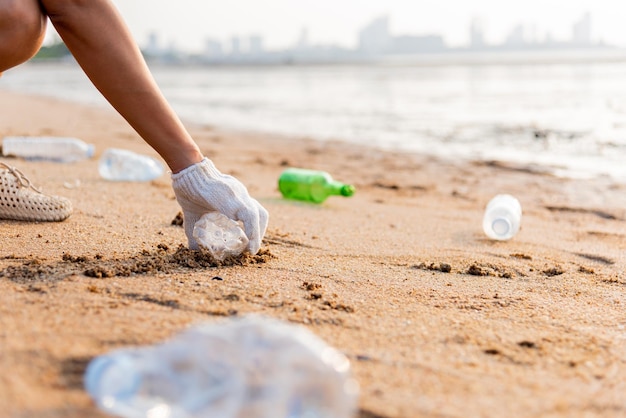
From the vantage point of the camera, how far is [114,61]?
6.38ft

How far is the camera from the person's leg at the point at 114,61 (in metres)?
1.92

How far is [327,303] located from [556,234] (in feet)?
5.88

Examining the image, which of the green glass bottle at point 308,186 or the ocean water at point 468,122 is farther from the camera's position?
the ocean water at point 468,122

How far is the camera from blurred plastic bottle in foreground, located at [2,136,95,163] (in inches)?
175

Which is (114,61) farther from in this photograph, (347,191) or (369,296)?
(347,191)

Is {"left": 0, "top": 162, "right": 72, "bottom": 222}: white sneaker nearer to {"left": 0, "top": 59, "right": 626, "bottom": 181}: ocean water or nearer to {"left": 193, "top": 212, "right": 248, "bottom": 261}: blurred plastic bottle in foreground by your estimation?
{"left": 193, "top": 212, "right": 248, "bottom": 261}: blurred plastic bottle in foreground

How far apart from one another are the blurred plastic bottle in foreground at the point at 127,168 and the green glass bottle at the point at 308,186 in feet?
2.66

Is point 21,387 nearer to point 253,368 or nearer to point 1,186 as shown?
point 253,368

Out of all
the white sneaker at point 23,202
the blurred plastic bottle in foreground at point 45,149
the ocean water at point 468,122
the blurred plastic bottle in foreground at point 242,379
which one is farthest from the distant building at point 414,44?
the blurred plastic bottle in foreground at point 242,379

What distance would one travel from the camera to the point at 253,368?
112 cm

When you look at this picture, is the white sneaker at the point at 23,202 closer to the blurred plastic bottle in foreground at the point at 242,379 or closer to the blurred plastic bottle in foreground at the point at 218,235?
the blurred plastic bottle in foreground at the point at 218,235

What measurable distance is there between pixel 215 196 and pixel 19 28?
73cm

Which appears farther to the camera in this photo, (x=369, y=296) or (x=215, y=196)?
(x=215, y=196)

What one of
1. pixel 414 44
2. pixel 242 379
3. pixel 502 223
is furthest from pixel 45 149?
pixel 414 44
